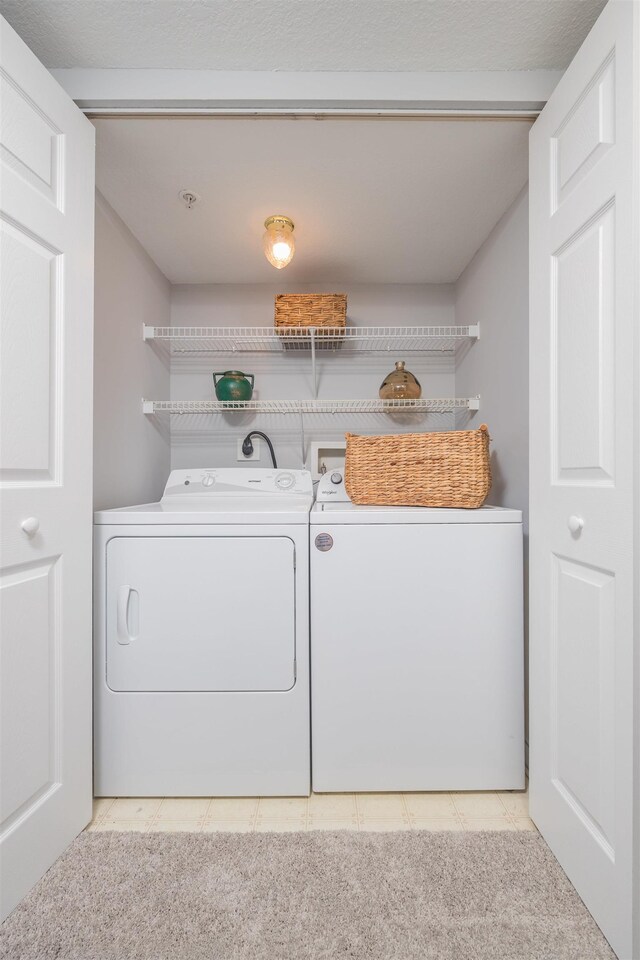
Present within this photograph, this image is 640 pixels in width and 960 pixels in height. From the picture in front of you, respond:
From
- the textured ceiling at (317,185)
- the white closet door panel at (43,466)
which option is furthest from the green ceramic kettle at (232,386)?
the white closet door panel at (43,466)

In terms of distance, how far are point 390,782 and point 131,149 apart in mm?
2214

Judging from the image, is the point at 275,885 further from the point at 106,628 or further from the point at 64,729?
the point at 106,628

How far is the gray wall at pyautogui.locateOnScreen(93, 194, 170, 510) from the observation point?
174 centimetres

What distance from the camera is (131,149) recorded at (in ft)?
5.06

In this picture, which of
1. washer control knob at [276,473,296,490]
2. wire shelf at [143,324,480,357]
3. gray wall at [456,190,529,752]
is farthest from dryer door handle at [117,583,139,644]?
wire shelf at [143,324,480,357]

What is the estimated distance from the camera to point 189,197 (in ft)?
5.80

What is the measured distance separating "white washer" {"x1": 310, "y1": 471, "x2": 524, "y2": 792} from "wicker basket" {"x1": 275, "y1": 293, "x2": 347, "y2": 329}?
3.61 ft

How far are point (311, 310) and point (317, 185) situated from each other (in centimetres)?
56

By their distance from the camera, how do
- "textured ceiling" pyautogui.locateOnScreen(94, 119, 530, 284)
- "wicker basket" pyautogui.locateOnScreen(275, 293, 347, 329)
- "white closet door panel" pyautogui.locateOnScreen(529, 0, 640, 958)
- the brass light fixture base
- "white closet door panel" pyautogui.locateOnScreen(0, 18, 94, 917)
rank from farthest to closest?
"wicker basket" pyautogui.locateOnScreen(275, 293, 347, 329), the brass light fixture base, "textured ceiling" pyautogui.locateOnScreen(94, 119, 530, 284), "white closet door panel" pyautogui.locateOnScreen(0, 18, 94, 917), "white closet door panel" pyautogui.locateOnScreen(529, 0, 640, 958)

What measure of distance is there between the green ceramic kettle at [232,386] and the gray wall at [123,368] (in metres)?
0.31

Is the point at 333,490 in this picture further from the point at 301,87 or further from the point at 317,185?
the point at 301,87

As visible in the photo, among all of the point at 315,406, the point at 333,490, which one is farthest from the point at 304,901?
the point at 315,406

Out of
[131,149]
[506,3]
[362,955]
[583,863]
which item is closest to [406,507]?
[583,863]

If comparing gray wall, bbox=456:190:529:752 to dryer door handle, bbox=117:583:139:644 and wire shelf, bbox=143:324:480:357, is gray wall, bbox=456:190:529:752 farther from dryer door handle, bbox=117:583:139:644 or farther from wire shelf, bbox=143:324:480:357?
Result: dryer door handle, bbox=117:583:139:644
